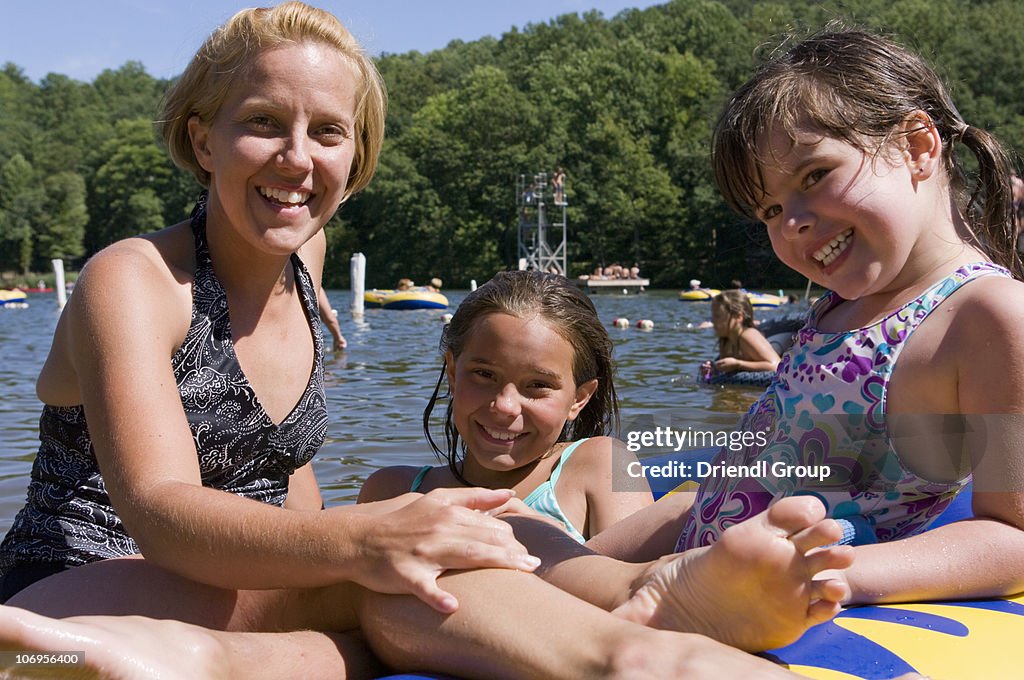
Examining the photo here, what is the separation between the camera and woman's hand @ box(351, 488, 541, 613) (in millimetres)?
1471

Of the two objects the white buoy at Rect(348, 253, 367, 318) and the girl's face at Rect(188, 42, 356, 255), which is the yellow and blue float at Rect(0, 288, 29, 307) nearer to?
the white buoy at Rect(348, 253, 367, 318)

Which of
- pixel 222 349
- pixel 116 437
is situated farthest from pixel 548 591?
pixel 222 349

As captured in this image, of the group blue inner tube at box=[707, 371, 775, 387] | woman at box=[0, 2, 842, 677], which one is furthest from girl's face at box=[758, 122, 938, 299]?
blue inner tube at box=[707, 371, 775, 387]

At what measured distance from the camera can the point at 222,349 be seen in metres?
2.01

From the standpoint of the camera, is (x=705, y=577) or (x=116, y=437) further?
(x=116, y=437)

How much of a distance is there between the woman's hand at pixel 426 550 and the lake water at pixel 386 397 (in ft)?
7.04

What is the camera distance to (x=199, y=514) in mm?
1524

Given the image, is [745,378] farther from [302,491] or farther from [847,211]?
[847,211]

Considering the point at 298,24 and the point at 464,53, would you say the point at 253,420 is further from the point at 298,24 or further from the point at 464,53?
the point at 464,53

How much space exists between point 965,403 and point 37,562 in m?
1.67

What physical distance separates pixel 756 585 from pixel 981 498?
559mm

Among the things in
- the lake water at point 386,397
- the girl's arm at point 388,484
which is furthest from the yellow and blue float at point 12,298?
the girl's arm at point 388,484

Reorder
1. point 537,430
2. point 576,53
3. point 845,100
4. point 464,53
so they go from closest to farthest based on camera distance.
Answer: point 845,100
point 537,430
point 576,53
point 464,53

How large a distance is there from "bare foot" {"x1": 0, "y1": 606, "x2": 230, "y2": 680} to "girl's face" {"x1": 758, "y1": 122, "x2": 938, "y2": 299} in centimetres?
121
